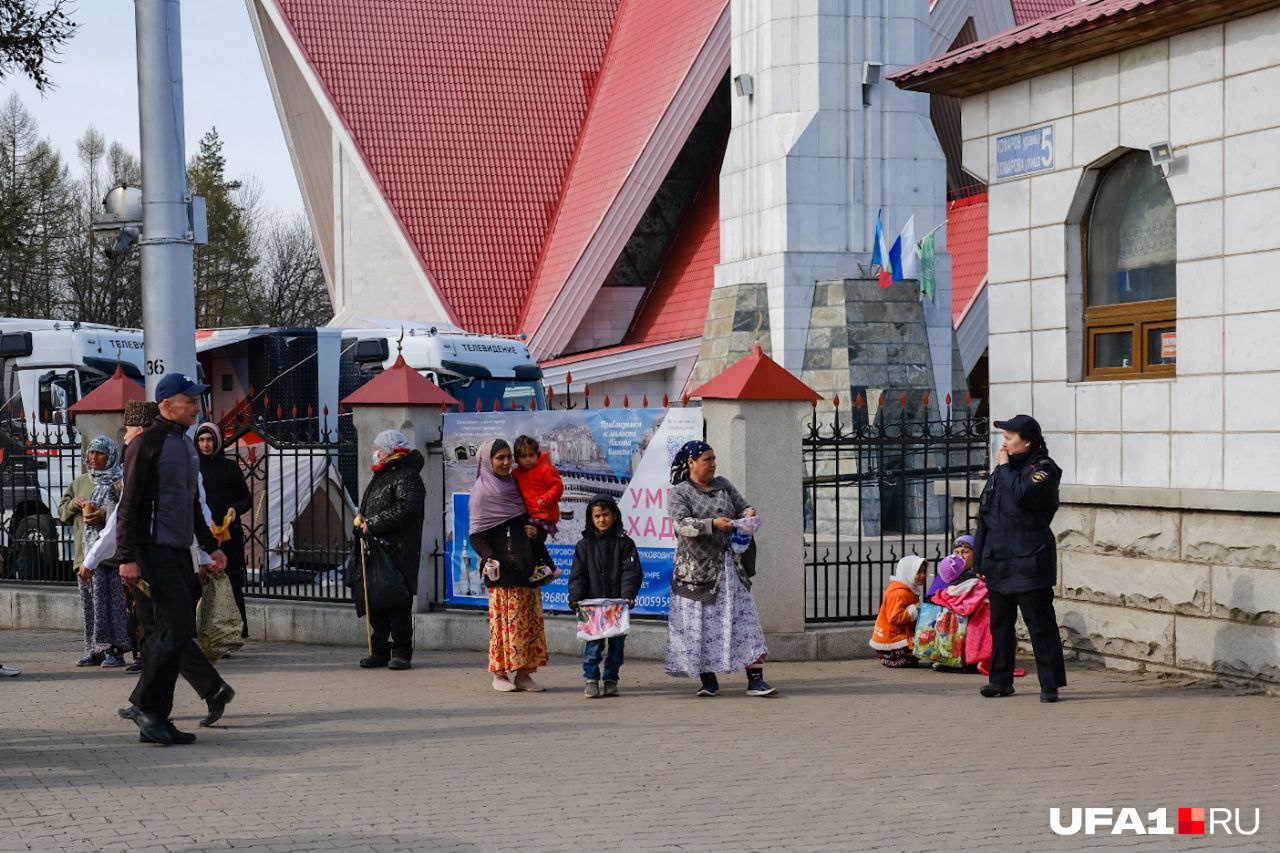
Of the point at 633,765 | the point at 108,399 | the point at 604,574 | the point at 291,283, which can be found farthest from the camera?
the point at 291,283

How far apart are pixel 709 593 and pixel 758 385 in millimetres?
1739

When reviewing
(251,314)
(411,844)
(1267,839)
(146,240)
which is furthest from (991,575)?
(251,314)

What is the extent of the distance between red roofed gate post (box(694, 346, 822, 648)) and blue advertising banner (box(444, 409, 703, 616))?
1.11 feet

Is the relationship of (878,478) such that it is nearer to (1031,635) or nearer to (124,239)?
(1031,635)

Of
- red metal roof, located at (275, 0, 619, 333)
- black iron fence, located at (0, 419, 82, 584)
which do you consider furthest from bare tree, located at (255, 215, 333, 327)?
black iron fence, located at (0, 419, 82, 584)

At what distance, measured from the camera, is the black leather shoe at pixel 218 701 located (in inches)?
347

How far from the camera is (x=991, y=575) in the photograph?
32.4ft

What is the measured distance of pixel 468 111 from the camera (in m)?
35.1

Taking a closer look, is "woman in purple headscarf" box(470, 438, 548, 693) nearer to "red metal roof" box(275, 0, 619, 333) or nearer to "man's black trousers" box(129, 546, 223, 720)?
"man's black trousers" box(129, 546, 223, 720)

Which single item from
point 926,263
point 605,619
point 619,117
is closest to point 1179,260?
Result: point 605,619

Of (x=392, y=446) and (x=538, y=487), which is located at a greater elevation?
(x=392, y=446)

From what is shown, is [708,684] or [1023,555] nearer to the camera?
[1023,555]

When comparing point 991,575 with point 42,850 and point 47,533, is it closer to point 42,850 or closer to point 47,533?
point 42,850

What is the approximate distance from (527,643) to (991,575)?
283 centimetres
